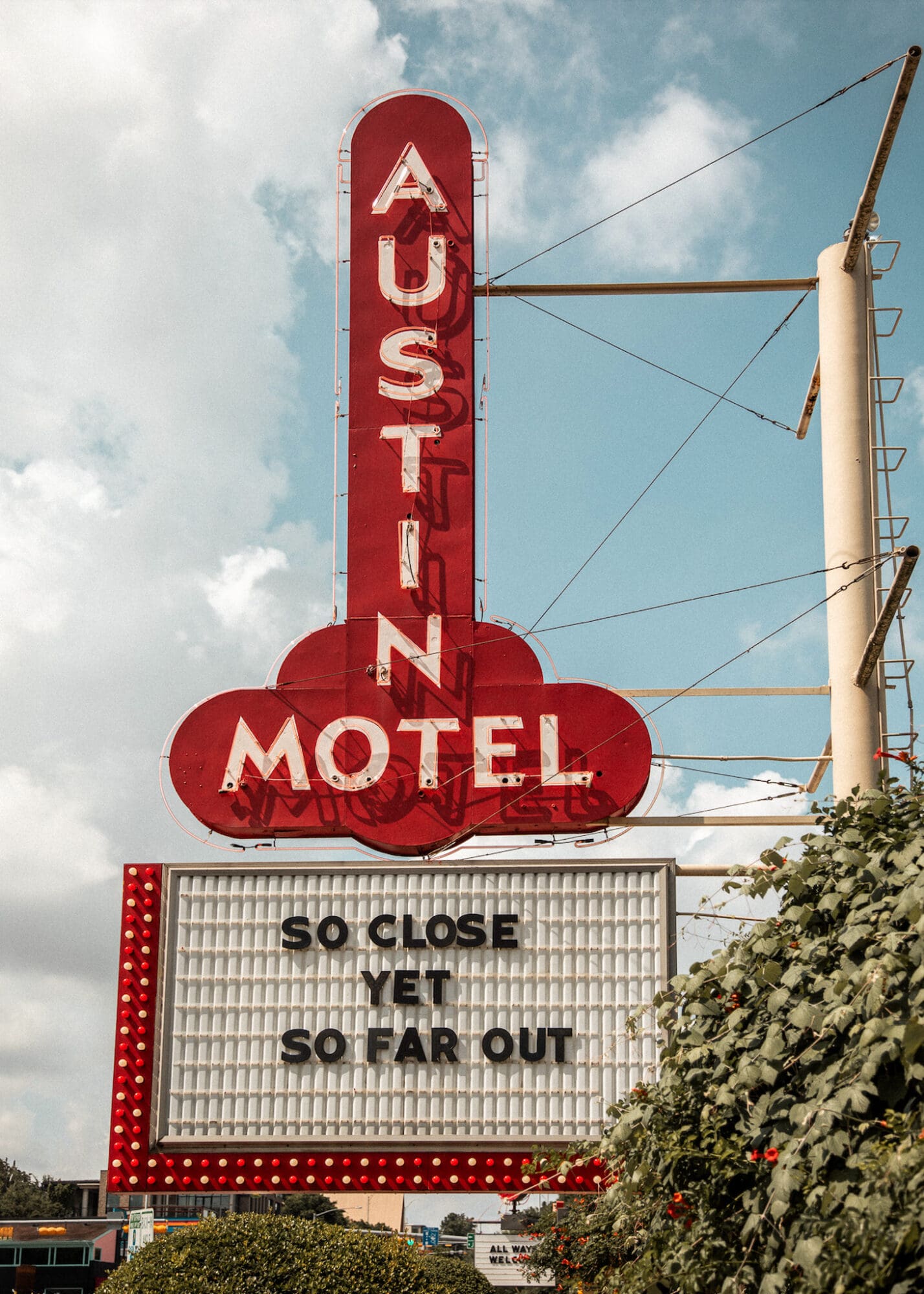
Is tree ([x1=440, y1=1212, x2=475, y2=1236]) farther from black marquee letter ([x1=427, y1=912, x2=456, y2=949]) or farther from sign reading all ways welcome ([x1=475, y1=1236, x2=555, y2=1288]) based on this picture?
black marquee letter ([x1=427, y1=912, x2=456, y2=949])

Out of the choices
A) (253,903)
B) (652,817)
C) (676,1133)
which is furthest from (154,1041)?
(676,1133)

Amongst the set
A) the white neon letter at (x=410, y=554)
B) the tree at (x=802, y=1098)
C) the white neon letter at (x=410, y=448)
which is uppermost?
the white neon letter at (x=410, y=448)

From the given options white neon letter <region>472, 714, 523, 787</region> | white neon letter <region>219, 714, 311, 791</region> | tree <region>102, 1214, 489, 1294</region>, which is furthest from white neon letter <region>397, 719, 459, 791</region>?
tree <region>102, 1214, 489, 1294</region>

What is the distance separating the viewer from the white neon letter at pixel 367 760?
1445 centimetres

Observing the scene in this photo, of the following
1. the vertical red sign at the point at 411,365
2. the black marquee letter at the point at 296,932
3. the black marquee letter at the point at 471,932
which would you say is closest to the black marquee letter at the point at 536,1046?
the black marquee letter at the point at 471,932

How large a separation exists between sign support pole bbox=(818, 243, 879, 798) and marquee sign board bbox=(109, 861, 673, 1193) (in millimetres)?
2287

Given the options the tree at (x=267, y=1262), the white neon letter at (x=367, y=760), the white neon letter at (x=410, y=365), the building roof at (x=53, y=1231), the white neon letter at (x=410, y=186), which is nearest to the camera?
the white neon letter at (x=367, y=760)

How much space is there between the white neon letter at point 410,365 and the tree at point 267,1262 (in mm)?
11640

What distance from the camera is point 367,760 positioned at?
14516mm

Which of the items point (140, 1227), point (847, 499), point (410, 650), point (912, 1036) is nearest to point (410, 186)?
point (410, 650)

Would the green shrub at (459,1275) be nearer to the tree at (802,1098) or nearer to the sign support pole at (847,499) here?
the sign support pole at (847,499)

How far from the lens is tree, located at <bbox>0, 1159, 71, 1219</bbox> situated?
10881 cm

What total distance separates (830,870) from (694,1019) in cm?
126

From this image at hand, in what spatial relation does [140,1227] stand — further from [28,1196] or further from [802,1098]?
[28,1196]
